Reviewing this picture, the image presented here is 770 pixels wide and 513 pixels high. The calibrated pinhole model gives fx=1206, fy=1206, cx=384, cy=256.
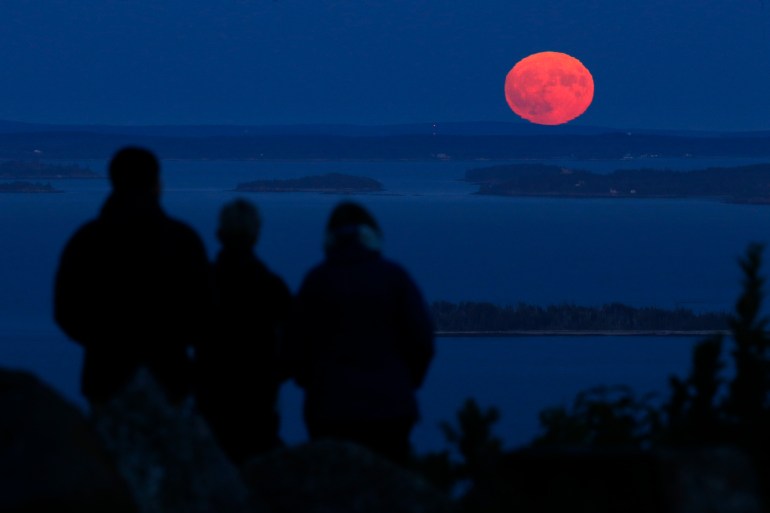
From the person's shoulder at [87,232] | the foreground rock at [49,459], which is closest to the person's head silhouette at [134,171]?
the person's shoulder at [87,232]

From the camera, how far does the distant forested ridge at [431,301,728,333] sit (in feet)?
595

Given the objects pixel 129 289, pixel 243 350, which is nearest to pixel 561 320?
pixel 243 350

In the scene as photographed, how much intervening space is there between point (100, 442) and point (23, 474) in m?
0.48

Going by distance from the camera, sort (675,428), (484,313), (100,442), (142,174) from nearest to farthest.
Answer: (100,442)
(142,174)
(675,428)
(484,313)

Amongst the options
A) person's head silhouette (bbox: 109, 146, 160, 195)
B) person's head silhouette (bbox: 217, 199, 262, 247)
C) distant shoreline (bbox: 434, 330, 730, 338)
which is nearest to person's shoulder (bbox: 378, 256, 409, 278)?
person's head silhouette (bbox: 217, 199, 262, 247)

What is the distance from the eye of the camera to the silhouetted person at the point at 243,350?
6445 millimetres

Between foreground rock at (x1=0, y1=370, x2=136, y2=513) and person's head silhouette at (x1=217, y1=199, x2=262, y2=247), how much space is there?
5.26 feet

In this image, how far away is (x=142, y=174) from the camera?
560cm

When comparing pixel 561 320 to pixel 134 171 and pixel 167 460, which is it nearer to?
pixel 134 171

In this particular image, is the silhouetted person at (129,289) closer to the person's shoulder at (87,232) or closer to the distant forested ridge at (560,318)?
the person's shoulder at (87,232)

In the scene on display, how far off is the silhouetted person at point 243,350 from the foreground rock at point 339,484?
89 centimetres

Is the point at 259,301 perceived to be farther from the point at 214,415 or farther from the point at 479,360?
the point at 479,360

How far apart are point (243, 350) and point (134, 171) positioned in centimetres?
138

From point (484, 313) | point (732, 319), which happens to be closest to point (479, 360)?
point (484, 313)
